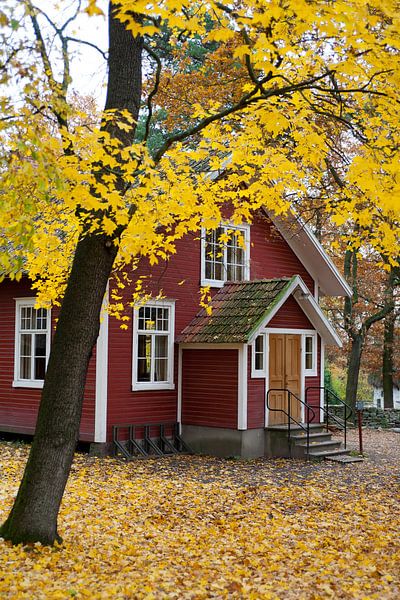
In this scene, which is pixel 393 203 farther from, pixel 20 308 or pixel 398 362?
pixel 398 362

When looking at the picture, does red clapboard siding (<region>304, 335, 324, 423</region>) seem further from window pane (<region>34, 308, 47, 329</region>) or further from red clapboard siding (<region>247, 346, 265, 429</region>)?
window pane (<region>34, 308, 47, 329</region>)

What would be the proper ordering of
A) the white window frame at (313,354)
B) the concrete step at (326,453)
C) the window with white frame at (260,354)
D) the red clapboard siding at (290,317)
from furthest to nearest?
the white window frame at (313,354) < the red clapboard siding at (290,317) < the window with white frame at (260,354) < the concrete step at (326,453)

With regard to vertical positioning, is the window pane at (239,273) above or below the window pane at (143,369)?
above

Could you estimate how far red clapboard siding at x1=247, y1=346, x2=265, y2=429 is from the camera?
16203 millimetres

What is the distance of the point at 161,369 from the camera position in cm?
1683

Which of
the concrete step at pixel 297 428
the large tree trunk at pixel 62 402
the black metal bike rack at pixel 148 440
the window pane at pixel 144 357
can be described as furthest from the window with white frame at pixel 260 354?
the large tree trunk at pixel 62 402

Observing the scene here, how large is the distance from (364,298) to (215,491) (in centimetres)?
1623

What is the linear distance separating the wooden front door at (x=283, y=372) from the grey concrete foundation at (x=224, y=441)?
0.92m

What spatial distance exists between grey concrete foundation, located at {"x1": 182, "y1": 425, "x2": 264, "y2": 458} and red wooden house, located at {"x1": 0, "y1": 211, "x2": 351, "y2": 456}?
22mm

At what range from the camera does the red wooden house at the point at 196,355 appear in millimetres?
15836

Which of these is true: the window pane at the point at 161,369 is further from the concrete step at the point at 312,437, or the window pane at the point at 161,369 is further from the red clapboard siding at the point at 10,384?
the concrete step at the point at 312,437

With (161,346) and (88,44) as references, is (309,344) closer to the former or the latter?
(161,346)

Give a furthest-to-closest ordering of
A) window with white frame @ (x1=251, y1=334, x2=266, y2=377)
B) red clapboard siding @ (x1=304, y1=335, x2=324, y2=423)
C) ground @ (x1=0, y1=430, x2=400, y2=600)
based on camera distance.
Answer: red clapboard siding @ (x1=304, y1=335, x2=324, y2=423) → window with white frame @ (x1=251, y1=334, x2=266, y2=377) → ground @ (x1=0, y1=430, x2=400, y2=600)

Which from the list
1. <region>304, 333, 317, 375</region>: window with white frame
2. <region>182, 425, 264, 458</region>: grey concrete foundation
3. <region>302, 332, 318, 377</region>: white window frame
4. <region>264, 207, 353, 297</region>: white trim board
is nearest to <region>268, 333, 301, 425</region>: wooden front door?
<region>302, 332, 318, 377</region>: white window frame
